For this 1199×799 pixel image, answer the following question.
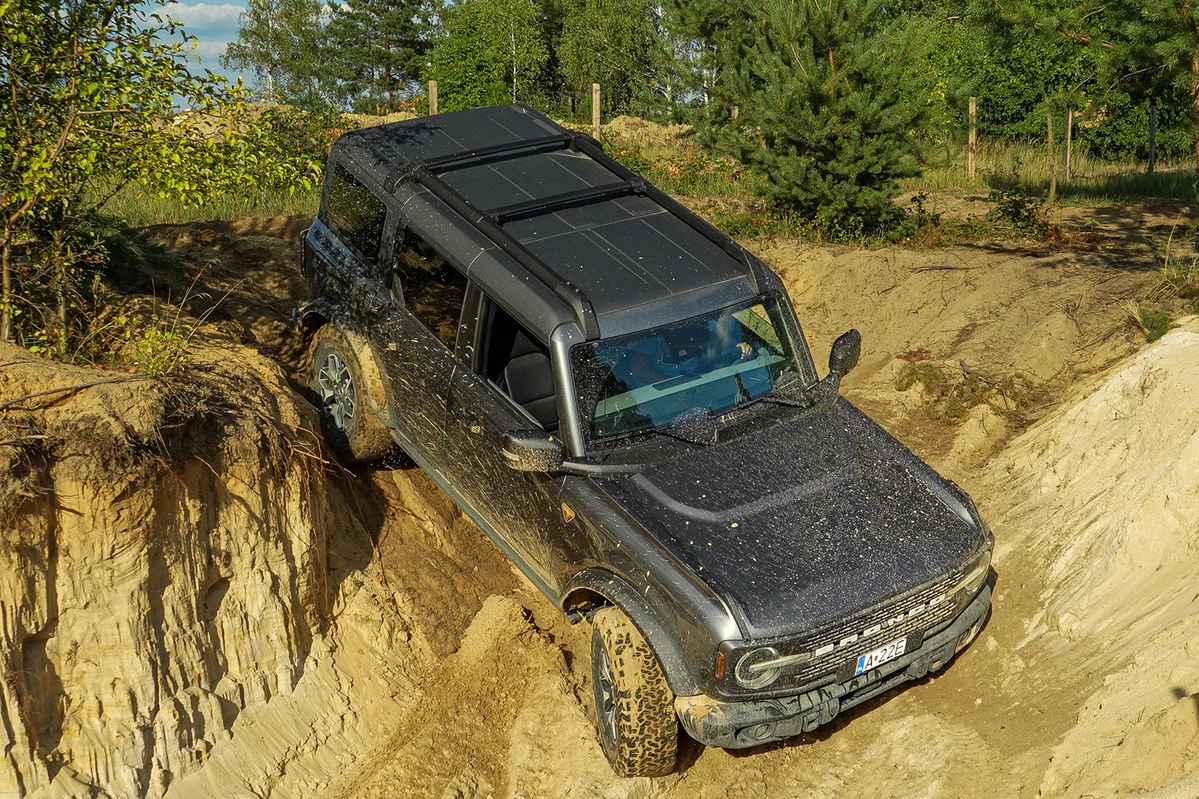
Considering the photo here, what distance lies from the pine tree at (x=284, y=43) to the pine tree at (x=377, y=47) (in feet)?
2.71

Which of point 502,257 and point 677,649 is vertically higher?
point 502,257

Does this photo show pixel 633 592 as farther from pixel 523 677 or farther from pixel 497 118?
pixel 497 118

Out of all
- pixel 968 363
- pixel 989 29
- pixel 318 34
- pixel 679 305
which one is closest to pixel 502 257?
pixel 679 305

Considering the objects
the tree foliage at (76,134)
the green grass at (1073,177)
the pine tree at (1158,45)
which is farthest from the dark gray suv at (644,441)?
the green grass at (1073,177)

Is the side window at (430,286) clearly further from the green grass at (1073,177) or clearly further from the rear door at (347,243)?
the green grass at (1073,177)

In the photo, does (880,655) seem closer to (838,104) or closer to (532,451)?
(532,451)

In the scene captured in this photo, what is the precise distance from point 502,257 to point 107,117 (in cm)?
235

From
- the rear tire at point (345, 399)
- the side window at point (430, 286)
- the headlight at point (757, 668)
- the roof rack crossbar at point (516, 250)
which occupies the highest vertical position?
the roof rack crossbar at point (516, 250)

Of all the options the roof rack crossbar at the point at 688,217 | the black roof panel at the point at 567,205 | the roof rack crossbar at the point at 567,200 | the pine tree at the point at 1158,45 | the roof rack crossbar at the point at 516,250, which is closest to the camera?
the roof rack crossbar at the point at 516,250

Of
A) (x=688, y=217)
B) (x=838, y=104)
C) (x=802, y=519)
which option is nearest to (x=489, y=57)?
(x=838, y=104)

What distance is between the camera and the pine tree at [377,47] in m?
40.2

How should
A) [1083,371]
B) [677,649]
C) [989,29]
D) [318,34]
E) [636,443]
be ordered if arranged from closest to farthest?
[677,649], [636,443], [1083,371], [989,29], [318,34]

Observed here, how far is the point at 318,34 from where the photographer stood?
41.2 meters

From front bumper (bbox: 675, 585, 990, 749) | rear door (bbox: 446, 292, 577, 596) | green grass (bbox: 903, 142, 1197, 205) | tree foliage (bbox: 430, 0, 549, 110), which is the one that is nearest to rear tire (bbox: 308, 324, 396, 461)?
rear door (bbox: 446, 292, 577, 596)
